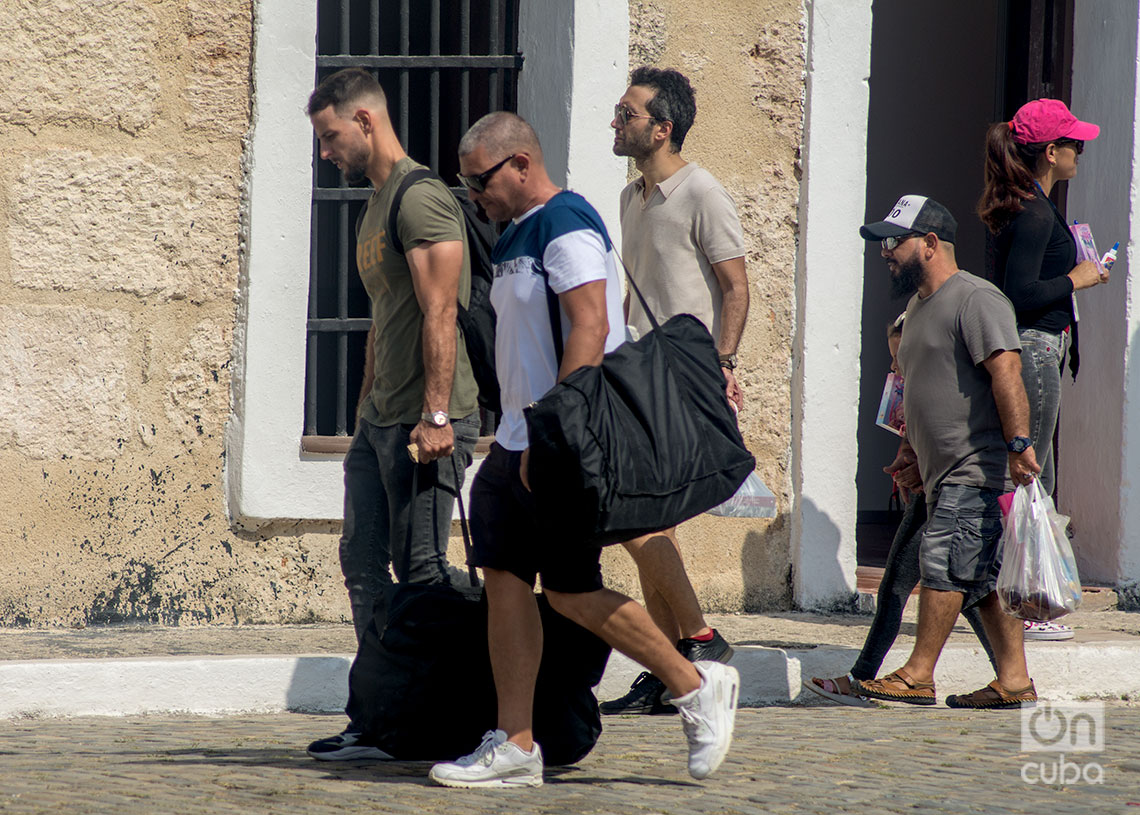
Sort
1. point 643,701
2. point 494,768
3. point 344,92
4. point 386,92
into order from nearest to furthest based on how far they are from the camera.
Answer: point 494,768 → point 344,92 → point 643,701 → point 386,92

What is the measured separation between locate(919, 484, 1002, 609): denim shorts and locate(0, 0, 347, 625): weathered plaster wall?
7.76ft

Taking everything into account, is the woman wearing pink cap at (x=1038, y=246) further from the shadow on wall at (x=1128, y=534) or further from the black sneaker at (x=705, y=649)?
the black sneaker at (x=705, y=649)

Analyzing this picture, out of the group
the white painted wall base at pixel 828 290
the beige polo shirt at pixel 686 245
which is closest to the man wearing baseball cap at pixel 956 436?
the beige polo shirt at pixel 686 245

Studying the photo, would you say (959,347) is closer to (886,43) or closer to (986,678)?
(986,678)

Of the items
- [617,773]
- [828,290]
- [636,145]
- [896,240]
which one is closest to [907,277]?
[896,240]

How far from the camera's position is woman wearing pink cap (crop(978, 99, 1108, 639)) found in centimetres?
526

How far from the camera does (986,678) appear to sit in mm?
5438

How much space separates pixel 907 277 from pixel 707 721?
196 centimetres

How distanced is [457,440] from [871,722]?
66.6 inches

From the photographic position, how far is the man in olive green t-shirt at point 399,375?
13.5ft

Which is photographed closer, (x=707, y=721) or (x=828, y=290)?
(x=707, y=721)

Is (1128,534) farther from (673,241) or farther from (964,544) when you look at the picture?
(673,241)

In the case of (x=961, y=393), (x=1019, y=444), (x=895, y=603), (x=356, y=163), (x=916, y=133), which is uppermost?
(x=916, y=133)

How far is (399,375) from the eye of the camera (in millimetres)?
4266
